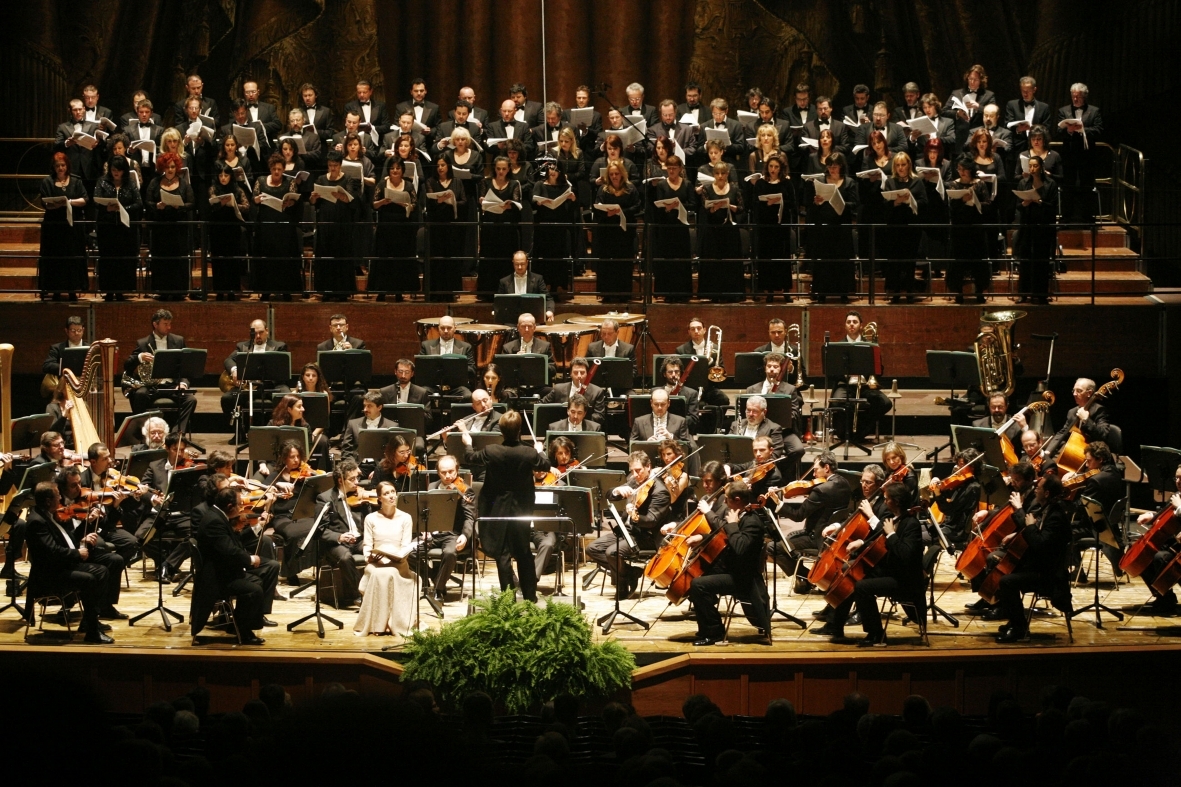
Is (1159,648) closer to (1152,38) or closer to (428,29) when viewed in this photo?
(1152,38)

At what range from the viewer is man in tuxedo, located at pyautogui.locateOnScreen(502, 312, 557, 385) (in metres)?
11.5

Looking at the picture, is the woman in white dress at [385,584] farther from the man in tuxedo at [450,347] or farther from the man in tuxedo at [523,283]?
the man in tuxedo at [523,283]

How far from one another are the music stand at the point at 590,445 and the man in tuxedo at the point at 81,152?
230 inches

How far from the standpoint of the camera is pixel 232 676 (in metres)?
8.02

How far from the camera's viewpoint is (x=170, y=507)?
9555 millimetres

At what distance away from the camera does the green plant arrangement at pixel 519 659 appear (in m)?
7.66

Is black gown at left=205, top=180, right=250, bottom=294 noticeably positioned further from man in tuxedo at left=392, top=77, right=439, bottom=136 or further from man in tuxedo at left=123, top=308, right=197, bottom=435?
man in tuxedo at left=392, top=77, right=439, bottom=136

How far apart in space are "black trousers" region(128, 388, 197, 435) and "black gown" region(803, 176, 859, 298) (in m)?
5.59

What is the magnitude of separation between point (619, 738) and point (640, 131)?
8.23 metres

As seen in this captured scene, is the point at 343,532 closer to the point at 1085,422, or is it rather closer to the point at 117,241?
the point at 117,241

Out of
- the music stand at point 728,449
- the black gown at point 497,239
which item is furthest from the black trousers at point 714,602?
the black gown at point 497,239

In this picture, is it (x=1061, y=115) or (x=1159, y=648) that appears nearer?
(x=1159, y=648)

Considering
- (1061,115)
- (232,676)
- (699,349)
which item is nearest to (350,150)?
(699,349)

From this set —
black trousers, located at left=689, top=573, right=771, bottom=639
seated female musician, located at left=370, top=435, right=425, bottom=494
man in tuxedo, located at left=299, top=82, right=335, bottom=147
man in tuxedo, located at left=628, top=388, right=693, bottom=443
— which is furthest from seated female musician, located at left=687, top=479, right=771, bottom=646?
man in tuxedo, located at left=299, top=82, right=335, bottom=147
